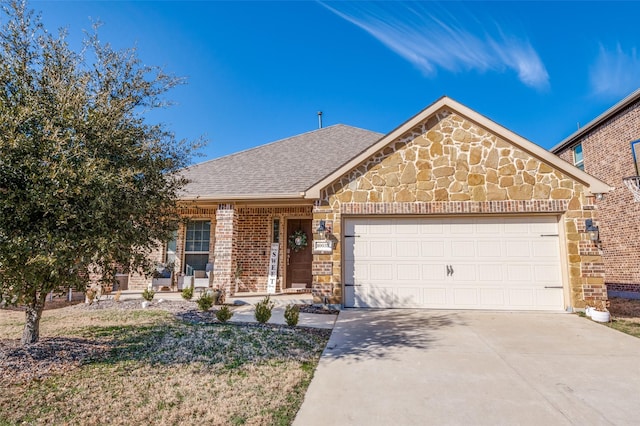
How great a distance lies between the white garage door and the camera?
25.4 ft

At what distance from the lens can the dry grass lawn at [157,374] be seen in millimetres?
3057

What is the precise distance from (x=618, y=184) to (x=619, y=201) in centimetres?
60

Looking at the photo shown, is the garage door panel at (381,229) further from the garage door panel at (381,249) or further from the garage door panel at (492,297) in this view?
the garage door panel at (492,297)

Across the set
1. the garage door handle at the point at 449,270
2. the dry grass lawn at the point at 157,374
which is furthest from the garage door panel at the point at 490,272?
the dry grass lawn at the point at 157,374

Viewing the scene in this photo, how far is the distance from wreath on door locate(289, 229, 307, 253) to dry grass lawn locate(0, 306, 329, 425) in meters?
5.07

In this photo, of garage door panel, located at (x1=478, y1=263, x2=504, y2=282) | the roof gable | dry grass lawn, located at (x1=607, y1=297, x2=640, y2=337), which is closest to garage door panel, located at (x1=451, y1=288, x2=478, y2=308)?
garage door panel, located at (x1=478, y1=263, x2=504, y2=282)

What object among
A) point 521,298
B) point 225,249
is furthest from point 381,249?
point 225,249

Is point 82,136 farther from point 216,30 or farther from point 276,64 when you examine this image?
point 276,64

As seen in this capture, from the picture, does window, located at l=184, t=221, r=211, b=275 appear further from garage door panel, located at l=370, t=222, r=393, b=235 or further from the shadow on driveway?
garage door panel, located at l=370, t=222, r=393, b=235

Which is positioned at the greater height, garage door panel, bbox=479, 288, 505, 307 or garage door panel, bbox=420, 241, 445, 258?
garage door panel, bbox=420, 241, 445, 258

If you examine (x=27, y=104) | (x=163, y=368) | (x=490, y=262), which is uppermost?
(x=27, y=104)

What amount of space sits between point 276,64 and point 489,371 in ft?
40.8

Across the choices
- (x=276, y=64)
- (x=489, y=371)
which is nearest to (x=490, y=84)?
(x=276, y=64)

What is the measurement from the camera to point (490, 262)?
7.88 m
